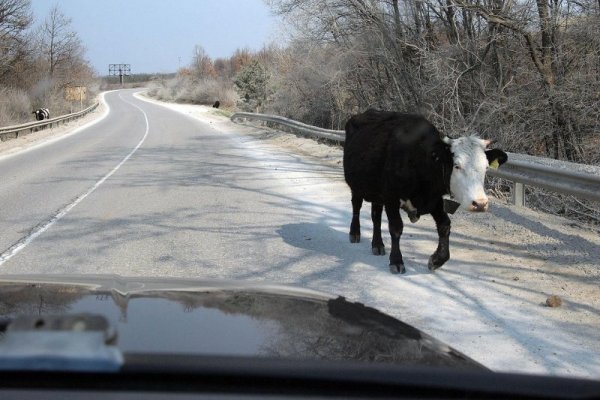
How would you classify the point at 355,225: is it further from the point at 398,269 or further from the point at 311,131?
the point at 311,131

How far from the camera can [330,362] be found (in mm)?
1828

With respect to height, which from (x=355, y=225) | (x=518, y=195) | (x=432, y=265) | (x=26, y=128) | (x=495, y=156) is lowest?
(x=26, y=128)

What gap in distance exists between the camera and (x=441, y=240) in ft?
21.0

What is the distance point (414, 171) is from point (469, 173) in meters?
0.65

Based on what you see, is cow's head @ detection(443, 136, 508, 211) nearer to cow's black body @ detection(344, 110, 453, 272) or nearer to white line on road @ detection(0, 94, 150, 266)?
cow's black body @ detection(344, 110, 453, 272)

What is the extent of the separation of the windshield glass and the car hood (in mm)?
45

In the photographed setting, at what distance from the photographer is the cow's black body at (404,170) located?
632 centimetres

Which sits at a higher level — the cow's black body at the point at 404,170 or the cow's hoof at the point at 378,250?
the cow's black body at the point at 404,170

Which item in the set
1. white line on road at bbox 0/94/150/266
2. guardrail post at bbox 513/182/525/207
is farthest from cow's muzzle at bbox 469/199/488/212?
white line on road at bbox 0/94/150/266

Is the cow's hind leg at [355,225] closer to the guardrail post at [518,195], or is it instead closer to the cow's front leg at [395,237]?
the cow's front leg at [395,237]

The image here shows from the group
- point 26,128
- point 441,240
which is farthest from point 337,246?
point 26,128

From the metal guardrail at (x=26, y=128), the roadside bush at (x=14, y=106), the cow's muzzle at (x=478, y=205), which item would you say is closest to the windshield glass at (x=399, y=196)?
the cow's muzzle at (x=478, y=205)

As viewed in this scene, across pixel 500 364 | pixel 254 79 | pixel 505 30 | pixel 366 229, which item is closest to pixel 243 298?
pixel 500 364

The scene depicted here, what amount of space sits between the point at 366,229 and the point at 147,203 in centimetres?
417
